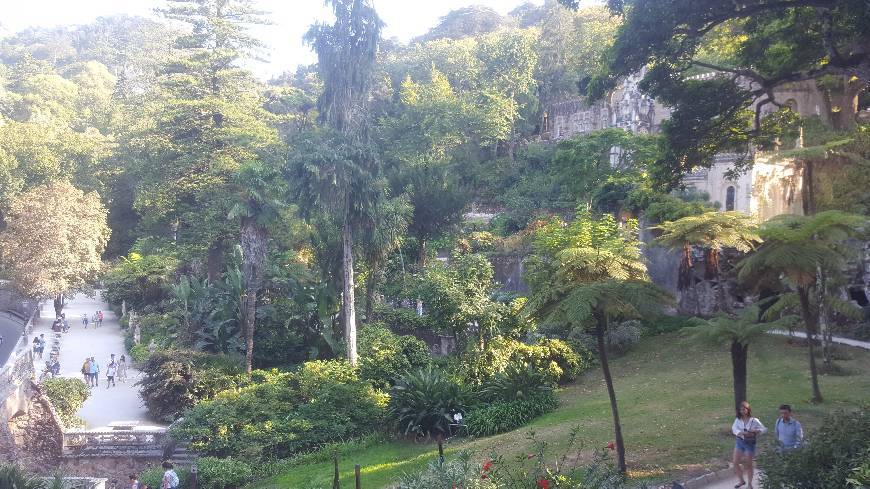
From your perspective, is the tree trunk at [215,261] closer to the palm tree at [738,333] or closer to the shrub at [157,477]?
the shrub at [157,477]

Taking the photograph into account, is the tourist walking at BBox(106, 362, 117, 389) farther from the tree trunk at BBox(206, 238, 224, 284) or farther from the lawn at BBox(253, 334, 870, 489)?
the lawn at BBox(253, 334, 870, 489)

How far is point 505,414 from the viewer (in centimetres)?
1627

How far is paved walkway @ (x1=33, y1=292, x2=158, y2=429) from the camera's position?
859 inches

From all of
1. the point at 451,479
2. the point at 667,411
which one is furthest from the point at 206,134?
the point at 451,479

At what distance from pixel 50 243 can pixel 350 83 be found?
1923cm

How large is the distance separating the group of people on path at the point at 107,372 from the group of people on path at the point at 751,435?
2211cm

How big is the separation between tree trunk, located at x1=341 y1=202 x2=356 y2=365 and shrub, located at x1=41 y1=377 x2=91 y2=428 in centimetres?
795

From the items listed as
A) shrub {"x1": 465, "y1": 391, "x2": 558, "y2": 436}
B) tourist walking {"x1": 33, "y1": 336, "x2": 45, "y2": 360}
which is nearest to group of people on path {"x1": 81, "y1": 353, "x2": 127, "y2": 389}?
tourist walking {"x1": 33, "y1": 336, "x2": 45, "y2": 360}

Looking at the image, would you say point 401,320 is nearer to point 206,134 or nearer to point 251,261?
point 251,261

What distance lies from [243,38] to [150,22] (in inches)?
3500

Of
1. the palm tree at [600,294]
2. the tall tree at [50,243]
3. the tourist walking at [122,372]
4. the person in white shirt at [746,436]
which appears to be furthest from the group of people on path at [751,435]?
the tall tree at [50,243]

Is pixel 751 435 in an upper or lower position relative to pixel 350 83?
lower

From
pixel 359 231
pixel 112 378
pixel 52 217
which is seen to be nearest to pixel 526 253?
pixel 359 231

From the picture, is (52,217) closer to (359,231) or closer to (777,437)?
(359,231)
